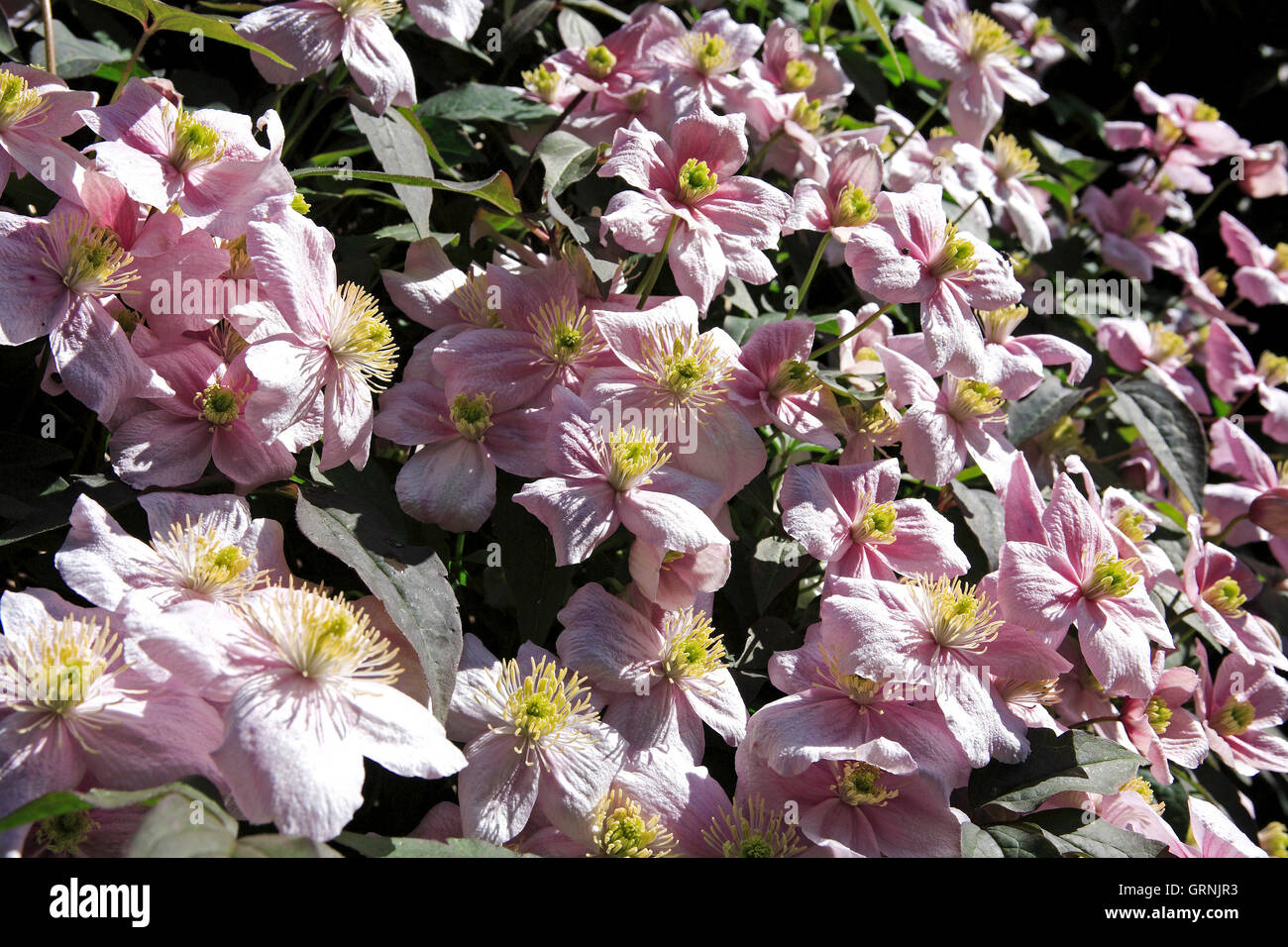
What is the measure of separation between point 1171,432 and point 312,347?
125 centimetres

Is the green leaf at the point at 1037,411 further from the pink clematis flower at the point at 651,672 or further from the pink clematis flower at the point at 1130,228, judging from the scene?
the pink clematis flower at the point at 651,672

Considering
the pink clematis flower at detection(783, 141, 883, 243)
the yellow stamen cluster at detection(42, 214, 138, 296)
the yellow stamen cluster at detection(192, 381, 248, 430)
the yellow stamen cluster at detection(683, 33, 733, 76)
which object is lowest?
the yellow stamen cluster at detection(192, 381, 248, 430)

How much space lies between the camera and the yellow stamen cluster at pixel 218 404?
0.94 m

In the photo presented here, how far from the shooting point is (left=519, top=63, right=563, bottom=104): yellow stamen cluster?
1389 mm

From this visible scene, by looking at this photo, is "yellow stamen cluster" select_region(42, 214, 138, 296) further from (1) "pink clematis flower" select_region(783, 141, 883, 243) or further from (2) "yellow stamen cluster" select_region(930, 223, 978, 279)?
(2) "yellow stamen cluster" select_region(930, 223, 978, 279)

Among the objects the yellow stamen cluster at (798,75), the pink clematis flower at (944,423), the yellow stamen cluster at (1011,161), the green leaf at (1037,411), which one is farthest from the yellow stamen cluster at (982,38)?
the pink clematis flower at (944,423)

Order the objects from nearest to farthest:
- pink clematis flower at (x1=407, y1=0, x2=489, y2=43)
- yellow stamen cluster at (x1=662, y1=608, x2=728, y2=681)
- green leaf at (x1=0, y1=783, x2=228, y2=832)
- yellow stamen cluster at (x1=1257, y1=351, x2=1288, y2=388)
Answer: green leaf at (x1=0, y1=783, x2=228, y2=832), yellow stamen cluster at (x1=662, y1=608, x2=728, y2=681), pink clematis flower at (x1=407, y1=0, x2=489, y2=43), yellow stamen cluster at (x1=1257, y1=351, x2=1288, y2=388)

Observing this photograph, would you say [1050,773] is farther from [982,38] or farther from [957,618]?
[982,38]

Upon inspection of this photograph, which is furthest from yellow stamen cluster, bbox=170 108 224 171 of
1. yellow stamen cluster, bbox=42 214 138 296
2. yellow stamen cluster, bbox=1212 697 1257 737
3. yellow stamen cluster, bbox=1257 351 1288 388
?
yellow stamen cluster, bbox=1257 351 1288 388

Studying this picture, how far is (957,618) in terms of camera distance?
3.28 ft

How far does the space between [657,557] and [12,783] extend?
546mm

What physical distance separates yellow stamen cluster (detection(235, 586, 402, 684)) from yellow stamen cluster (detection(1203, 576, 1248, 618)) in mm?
1091

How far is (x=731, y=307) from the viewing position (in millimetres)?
1435

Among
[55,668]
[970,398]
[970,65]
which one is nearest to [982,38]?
[970,65]
